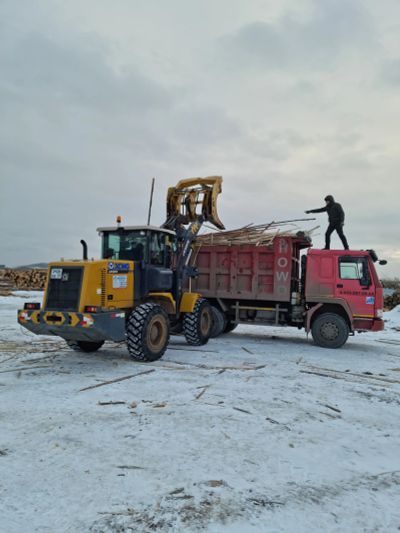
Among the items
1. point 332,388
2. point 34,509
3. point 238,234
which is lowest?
point 34,509

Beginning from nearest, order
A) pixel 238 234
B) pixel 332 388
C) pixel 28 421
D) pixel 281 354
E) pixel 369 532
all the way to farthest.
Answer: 1. pixel 369 532
2. pixel 28 421
3. pixel 332 388
4. pixel 281 354
5. pixel 238 234

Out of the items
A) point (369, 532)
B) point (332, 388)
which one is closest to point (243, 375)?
point (332, 388)

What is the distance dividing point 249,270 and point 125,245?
13.7 ft

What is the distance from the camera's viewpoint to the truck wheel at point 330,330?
413 inches

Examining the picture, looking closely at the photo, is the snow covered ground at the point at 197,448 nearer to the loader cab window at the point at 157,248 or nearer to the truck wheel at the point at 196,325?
the truck wheel at the point at 196,325

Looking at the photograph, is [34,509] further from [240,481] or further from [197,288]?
[197,288]

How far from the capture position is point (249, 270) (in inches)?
462

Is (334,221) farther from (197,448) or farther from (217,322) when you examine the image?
(197,448)

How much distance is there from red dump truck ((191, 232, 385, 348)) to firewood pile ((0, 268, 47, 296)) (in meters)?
17.0

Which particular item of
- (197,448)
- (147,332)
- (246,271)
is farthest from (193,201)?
(197,448)

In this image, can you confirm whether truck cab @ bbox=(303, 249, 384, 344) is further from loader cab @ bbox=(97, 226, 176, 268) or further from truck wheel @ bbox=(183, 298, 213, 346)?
loader cab @ bbox=(97, 226, 176, 268)

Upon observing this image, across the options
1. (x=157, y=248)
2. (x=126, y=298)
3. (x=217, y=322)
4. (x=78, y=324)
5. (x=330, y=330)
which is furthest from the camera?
(x=217, y=322)

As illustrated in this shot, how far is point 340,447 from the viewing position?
4215 millimetres

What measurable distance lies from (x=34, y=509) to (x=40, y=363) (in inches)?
199
